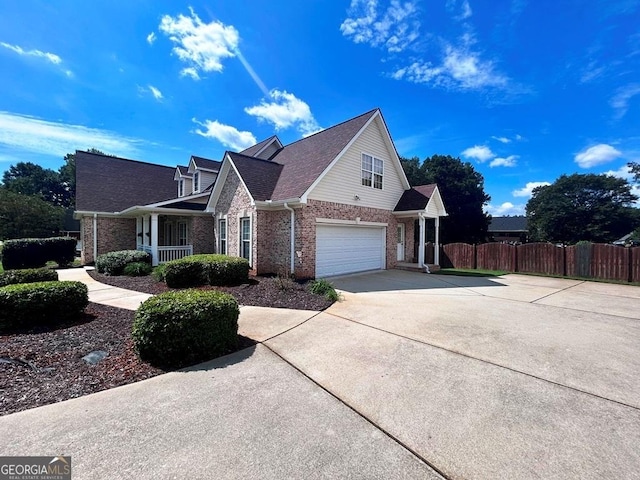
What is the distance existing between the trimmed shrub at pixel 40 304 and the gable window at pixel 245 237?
22.0ft

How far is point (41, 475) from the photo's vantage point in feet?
7.67

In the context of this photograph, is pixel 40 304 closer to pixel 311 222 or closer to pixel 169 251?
pixel 311 222

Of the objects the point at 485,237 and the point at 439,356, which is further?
the point at 485,237

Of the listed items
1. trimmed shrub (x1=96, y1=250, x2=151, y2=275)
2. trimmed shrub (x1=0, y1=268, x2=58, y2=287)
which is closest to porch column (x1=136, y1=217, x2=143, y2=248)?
trimmed shrub (x1=96, y1=250, x2=151, y2=275)

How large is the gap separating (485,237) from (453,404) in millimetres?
36236

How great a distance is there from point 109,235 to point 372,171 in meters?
16.3

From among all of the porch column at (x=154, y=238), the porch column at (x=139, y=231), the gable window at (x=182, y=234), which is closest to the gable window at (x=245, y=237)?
the porch column at (x=154, y=238)

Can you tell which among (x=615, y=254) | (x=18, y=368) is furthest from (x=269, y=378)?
(x=615, y=254)

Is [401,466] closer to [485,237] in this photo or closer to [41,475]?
[41,475]

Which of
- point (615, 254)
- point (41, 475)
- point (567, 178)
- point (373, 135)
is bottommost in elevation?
point (41, 475)

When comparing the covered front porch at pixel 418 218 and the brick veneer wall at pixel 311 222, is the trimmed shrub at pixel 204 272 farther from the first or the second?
the covered front porch at pixel 418 218

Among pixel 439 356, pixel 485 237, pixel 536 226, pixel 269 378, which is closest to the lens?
pixel 269 378

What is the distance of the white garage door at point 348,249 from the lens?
481 inches

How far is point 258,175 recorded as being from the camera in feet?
43.6
